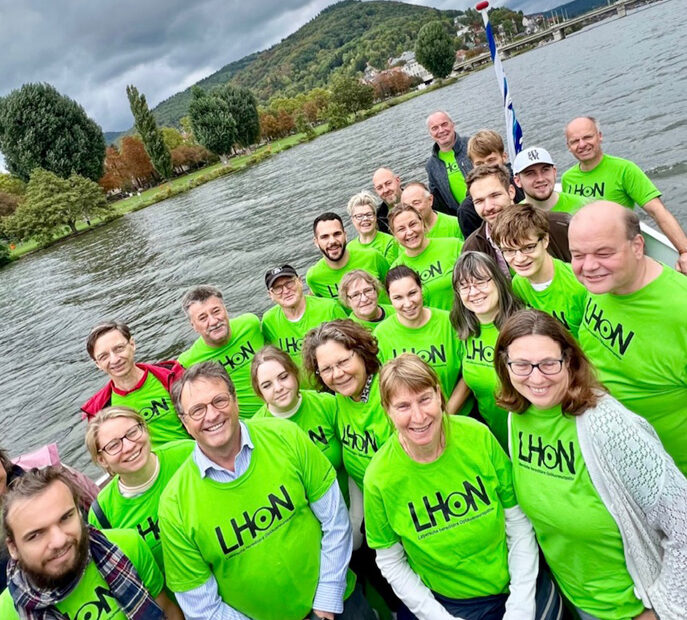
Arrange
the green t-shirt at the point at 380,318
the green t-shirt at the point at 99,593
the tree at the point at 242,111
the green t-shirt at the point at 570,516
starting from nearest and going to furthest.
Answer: the green t-shirt at the point at 570,516
the green t-shirt at the point at 99,593
the green t-shirt at the point at 380,318
the tree at the point at 242,111

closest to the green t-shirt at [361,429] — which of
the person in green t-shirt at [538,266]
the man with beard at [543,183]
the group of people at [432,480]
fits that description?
the group of people at [432,480]

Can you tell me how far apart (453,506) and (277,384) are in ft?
4.27

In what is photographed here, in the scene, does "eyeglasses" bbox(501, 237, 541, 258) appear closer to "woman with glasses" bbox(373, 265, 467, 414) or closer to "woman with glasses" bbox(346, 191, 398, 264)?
"woman with glasses" bbox(373, 265, 467, 414)

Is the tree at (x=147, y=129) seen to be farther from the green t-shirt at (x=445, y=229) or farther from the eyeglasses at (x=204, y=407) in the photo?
the eyeglasses at (x=204, y=407)

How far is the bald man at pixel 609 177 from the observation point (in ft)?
15.2

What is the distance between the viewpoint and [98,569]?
2211 millimetres

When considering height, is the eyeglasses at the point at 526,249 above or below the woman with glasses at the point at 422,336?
above

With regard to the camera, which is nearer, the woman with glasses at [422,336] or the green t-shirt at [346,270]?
the woman with glasses at [422,336]

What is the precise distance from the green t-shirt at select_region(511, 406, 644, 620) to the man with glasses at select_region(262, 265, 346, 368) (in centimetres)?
256

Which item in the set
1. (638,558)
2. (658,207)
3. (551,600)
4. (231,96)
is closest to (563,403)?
(638,558)

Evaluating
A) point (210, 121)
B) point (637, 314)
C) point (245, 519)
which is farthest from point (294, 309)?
point (210, 121)

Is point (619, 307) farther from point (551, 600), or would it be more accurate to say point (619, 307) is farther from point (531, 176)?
point (531, 176)

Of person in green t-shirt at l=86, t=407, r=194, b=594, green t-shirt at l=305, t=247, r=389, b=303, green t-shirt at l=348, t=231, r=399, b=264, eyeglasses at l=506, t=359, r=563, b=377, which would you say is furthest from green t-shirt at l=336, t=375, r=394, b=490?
green t-shirt at l=348, t=231, r=399, b=264

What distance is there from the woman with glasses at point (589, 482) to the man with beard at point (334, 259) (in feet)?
9.68
